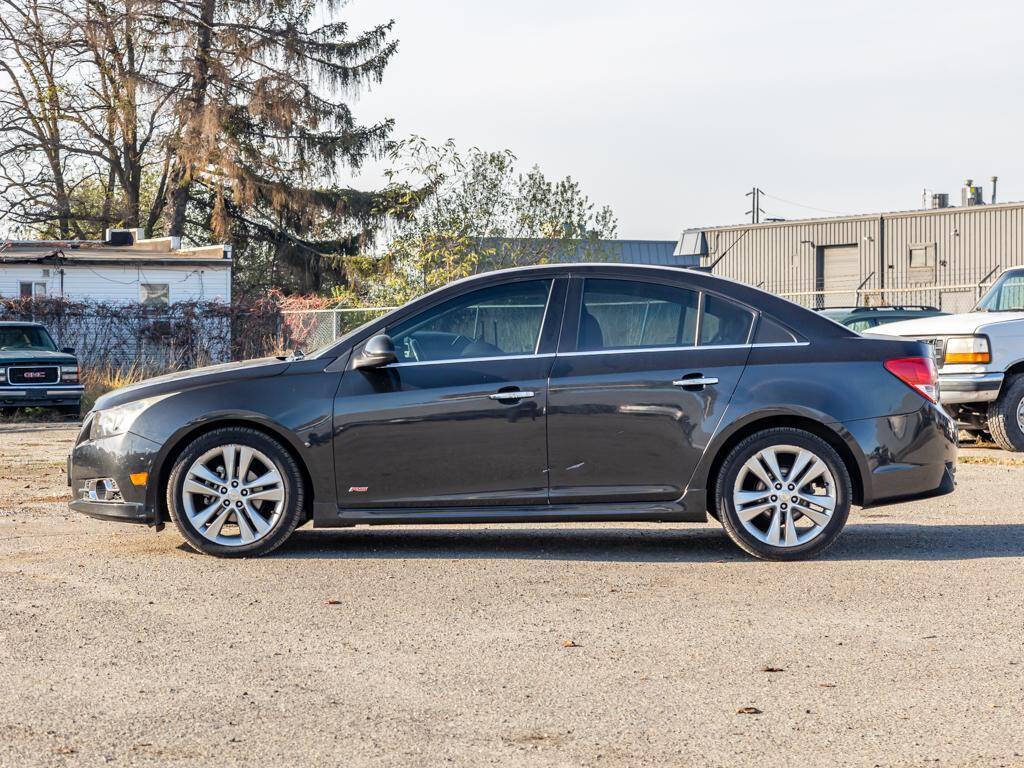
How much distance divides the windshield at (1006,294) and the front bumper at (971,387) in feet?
4.97

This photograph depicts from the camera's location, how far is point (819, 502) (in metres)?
7.97

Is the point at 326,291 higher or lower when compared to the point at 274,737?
higher

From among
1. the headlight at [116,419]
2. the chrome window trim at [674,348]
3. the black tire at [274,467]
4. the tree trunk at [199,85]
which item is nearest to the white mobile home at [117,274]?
the tree trunk at [199,85]

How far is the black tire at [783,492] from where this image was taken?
314 inches

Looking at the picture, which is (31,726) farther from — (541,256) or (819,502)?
(541,256)

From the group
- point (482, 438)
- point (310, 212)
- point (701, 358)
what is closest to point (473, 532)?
point (482, 438)

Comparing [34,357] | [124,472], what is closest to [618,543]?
[124,472]

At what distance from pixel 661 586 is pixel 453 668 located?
203 cm

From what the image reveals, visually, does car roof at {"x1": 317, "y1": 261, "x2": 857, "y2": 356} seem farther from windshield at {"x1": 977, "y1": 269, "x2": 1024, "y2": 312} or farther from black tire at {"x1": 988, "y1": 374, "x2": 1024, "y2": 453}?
windshield at {"x1": 977, "y1": 269, "x2": 1024, "y2": 312}

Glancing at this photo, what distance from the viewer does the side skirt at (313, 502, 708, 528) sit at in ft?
26.1

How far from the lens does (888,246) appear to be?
53031 millimetres

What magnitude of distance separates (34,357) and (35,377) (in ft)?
1.05

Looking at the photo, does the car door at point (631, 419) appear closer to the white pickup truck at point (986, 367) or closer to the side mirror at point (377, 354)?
the side mirror at point (377, 354)

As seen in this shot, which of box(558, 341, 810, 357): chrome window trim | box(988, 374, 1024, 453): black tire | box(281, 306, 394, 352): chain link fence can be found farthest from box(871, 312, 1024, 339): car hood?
box(281, 306, 394, 352): chain link fence
